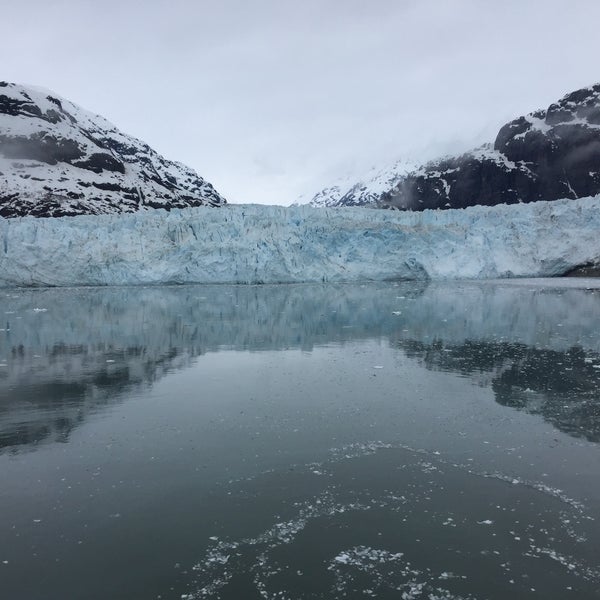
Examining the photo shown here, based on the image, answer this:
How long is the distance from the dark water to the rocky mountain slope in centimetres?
7937

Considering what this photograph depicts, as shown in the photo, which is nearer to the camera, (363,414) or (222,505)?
(222,505)

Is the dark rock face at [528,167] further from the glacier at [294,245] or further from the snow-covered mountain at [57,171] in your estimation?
the glacier at [294,245]

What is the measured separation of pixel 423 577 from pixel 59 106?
7550 cm

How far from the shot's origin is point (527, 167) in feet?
290

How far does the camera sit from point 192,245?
29500 mm

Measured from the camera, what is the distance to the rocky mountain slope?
273ft

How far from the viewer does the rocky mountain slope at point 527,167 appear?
83062mm

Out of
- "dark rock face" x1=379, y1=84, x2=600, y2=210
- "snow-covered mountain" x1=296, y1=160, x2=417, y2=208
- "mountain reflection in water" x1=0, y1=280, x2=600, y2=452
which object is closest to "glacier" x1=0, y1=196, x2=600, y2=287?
"mountain reflection in water" x1=0, y1=280, x2=600, y2=452

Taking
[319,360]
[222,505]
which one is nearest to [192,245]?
[319,360]

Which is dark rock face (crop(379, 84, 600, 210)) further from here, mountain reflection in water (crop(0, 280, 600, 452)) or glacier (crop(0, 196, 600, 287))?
mountain reflection in water (crop(0, 280, 600, 452))

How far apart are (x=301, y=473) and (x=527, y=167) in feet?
312

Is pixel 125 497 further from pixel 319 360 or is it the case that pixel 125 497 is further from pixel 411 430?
pixel 319 360

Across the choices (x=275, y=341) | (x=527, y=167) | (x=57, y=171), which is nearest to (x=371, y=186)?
(x=527, y=167)

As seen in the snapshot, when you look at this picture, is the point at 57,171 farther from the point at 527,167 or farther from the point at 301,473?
the point at 527,167
